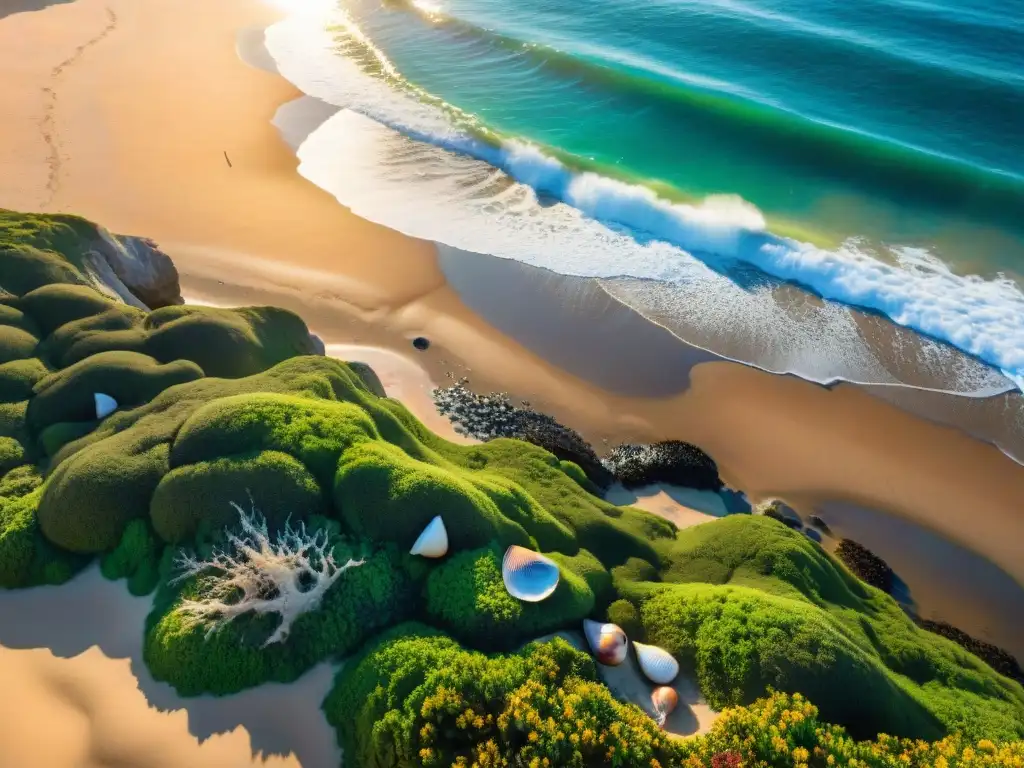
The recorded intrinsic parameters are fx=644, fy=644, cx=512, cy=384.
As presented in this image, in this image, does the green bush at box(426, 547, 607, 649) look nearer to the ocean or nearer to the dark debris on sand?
the dark debris on sand

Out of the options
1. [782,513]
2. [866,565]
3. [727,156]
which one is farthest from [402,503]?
[727,156]

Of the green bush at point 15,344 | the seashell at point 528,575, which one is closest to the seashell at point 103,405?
the green bush at point 15,344

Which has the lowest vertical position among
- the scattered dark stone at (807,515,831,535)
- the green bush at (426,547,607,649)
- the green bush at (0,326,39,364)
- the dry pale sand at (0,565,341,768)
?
the scattered dark stone at (807,515,831,535)

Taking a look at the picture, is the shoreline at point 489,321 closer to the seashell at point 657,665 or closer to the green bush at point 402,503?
the seashell at point 657,665

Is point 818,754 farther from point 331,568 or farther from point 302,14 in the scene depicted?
point 302,14

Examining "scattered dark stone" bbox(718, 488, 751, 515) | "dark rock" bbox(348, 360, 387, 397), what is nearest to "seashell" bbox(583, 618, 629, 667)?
"scattered dark stone" bbox(718, 488, 751, 515)

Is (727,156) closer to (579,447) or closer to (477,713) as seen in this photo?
(579,447)
